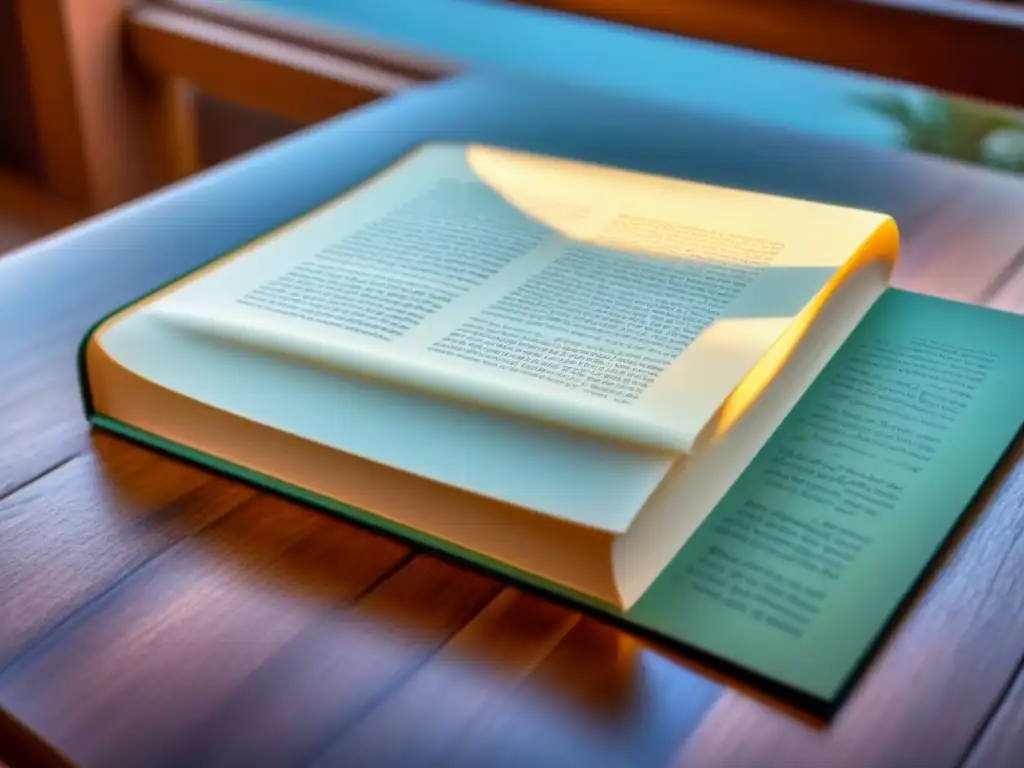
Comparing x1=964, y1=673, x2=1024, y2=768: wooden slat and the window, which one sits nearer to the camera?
x1=964, y1=673, x2=1024, y2=768: wooden slat

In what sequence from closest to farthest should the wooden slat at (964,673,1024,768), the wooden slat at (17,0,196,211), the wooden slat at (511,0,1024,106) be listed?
the wooden slat at (964,673,1024,768) < the wooden slat at (511,0,1024,106) < the wooden slat at (17,0,196,211)

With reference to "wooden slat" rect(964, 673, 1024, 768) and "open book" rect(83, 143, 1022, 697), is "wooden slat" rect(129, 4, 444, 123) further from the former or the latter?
"wooden slat" rect(964, 673, 1024, 768)

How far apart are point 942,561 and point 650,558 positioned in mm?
Answer: 111

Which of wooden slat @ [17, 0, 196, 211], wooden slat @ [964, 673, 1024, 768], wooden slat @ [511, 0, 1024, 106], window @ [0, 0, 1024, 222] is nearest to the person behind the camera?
wooden slat @ [964, 673, 1024, 768]

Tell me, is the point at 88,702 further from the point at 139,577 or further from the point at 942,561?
the point at 942,561

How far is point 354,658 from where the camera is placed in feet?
1.26

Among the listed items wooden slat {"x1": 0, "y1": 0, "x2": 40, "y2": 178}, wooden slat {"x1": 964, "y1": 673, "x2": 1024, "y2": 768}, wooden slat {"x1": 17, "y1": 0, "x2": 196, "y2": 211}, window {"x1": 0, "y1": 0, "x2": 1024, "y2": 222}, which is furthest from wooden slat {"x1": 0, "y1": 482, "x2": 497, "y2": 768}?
wooden slat {"x1": 0, "y1": 0, "x2": 40, "y2": 178}

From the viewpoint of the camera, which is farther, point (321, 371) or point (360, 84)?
point (360, 84)

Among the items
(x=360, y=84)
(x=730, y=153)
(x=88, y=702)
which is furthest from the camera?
(x=360, y=84)

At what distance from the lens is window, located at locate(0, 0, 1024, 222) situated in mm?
1047

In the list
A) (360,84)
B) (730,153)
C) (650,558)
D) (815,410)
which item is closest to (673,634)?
(650,558)

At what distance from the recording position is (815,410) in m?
0.48

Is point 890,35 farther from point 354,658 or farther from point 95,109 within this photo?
point 95,109

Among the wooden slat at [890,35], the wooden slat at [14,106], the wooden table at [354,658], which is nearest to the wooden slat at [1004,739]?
the wooden table at [354,658]
